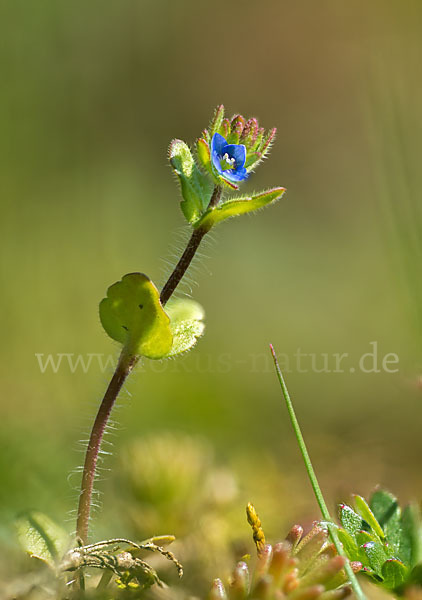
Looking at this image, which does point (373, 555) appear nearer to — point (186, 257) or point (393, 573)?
point (393, 573)

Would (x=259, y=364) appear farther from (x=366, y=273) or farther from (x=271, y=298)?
(x=366, y=273)

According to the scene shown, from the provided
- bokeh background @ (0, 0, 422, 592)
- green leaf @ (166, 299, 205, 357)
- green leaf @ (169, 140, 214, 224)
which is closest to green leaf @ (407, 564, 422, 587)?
bokeh background @ (0, 0, 422, 592)

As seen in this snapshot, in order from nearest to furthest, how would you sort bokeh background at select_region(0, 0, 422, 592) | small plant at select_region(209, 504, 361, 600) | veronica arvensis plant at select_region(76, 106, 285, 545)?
small plant at select_region(209, 504, 361, 600)
veronica arvensis plant at select_region(76, 106, 285, 545)
bokeh background at select_region(0, 0, 422, 592)

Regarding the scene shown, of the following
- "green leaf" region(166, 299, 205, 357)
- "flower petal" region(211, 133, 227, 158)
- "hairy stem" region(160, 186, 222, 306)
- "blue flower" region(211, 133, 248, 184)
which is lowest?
"green leaf" region(166, 299, 205, 357)

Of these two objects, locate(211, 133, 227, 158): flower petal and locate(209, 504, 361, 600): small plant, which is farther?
locate(211, 133, 227, 158): flower petal

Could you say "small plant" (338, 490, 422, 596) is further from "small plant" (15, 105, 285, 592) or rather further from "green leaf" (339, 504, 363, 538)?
"small plant" (15, 105, 285, 592)

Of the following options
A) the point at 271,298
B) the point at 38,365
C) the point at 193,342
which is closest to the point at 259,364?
the point at 271,298

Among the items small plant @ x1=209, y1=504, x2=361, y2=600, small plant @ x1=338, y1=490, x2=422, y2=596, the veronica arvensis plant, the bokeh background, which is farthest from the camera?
the bokeh background
